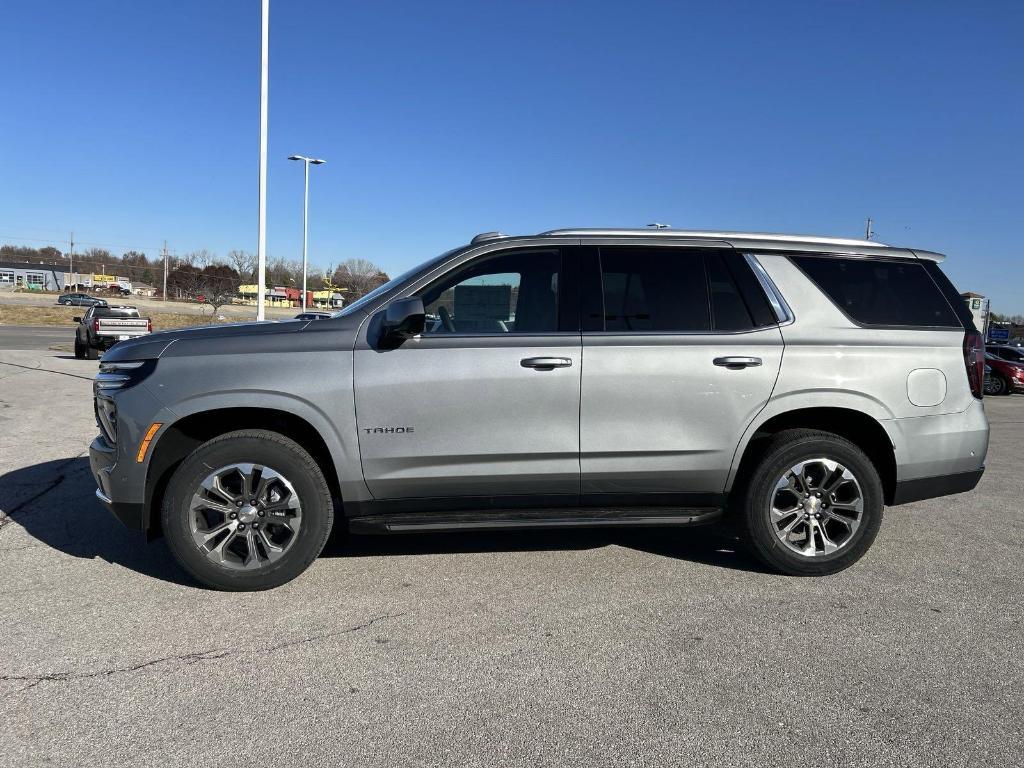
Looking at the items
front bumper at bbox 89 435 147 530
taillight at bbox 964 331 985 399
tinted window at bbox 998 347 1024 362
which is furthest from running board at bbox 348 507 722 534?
tinted window at bbox 998 347 1024 362

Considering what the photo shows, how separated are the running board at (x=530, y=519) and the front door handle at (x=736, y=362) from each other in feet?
2.72

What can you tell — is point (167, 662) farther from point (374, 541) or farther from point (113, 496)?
point (374, 541)

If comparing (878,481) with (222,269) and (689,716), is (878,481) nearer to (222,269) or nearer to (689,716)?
(689,716)

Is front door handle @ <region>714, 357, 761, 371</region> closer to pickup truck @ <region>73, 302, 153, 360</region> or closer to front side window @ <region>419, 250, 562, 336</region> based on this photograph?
front side window @ <region>419, 250, 562, 336</region>

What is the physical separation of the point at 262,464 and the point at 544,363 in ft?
5.22

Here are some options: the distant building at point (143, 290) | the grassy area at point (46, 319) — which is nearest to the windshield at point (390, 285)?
the grassy area at point (46, 319)

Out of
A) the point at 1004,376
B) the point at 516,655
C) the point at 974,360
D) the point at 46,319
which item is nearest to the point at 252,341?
the point at 516,655

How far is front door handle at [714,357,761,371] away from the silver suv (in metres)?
0.01

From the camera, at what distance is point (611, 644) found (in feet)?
11.0

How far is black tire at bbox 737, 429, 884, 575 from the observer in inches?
164

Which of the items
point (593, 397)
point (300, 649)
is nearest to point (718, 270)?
point (593, 397)

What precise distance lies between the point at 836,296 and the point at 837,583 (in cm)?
166

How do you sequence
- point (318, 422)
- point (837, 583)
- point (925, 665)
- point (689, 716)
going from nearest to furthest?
point (689, 716)
point (925, 665)
point (318, 422)
point (837, 583)

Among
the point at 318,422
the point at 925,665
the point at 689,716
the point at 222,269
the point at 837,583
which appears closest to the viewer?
the point at 689,716
